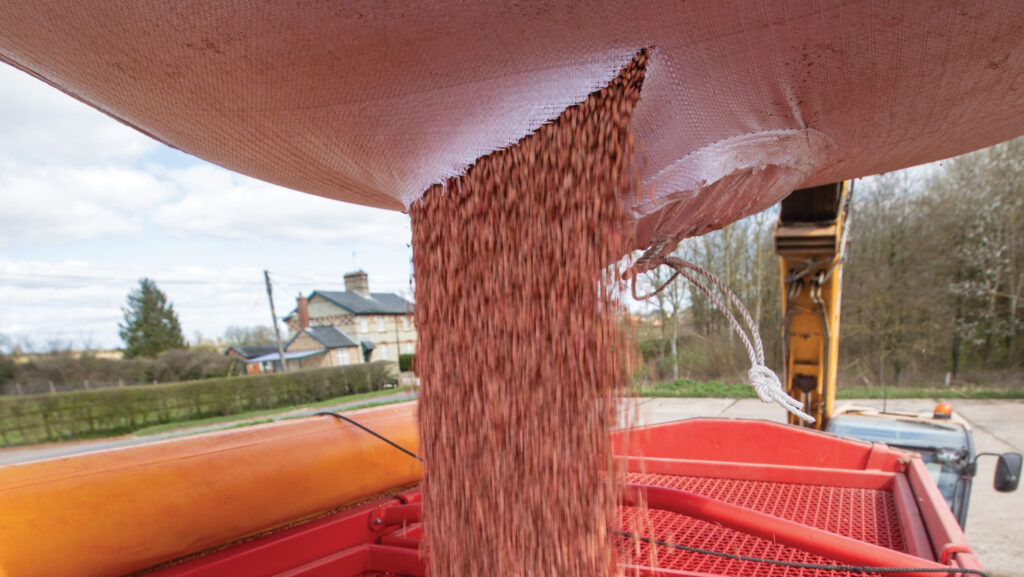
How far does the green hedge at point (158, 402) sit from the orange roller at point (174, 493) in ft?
55.4

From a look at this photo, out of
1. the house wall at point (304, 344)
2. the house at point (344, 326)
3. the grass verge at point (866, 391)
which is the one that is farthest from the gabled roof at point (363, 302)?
the grass verge at point (866, 391)

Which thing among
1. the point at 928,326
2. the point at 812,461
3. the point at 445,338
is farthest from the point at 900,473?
the point at 928,326

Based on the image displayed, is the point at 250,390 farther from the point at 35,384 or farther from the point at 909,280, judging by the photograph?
the point at 909,280

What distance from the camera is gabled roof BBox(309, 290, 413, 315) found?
32.2 meters

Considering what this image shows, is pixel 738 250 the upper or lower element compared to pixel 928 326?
upper

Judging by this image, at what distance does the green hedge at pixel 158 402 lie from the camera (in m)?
14.6

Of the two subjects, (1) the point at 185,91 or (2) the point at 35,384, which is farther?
(2) the point at 35,384

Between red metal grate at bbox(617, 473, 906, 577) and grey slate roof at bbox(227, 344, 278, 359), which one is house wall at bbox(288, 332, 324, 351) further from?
red metal grate at bbox(617, 473, 906, 577)

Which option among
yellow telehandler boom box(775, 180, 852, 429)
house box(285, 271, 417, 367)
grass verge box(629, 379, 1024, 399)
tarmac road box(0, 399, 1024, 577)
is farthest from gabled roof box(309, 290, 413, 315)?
yellow telehandler boom box(775, 180, 852, 429)

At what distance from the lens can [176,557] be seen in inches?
68.1

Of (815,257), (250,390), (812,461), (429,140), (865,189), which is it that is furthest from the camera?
(250,390)

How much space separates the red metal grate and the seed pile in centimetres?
45

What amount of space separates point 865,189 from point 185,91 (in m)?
18.7

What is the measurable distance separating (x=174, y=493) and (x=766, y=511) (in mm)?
2095
